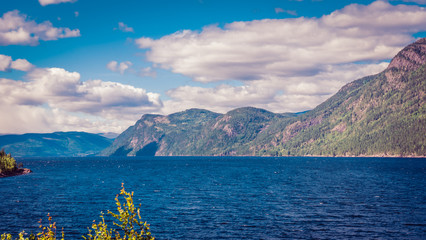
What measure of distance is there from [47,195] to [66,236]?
62.6 meters

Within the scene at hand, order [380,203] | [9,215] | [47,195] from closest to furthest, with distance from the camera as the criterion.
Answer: [9,215]
[380,203]
[47,195]

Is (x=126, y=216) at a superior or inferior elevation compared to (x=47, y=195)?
superior

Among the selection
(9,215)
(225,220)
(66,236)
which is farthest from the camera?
(9,215)

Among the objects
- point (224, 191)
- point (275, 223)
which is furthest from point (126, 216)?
point (224, 191)

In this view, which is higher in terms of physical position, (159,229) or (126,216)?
(126,216)

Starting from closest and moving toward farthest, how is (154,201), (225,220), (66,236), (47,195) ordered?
1. (66,236)
2. (225,220)
3. (154,201)
4. (47,195)

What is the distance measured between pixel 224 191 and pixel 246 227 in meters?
55.3

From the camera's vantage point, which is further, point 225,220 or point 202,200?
point 202,200

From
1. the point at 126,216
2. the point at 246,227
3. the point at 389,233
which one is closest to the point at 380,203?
the point at 389,233

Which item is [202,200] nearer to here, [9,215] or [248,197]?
[248,197]

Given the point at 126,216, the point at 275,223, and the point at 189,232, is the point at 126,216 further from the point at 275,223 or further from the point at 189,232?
the point at 275,223

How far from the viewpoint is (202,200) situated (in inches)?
3994

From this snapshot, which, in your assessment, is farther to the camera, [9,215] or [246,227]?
[9,215]

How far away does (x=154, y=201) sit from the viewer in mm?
101000
